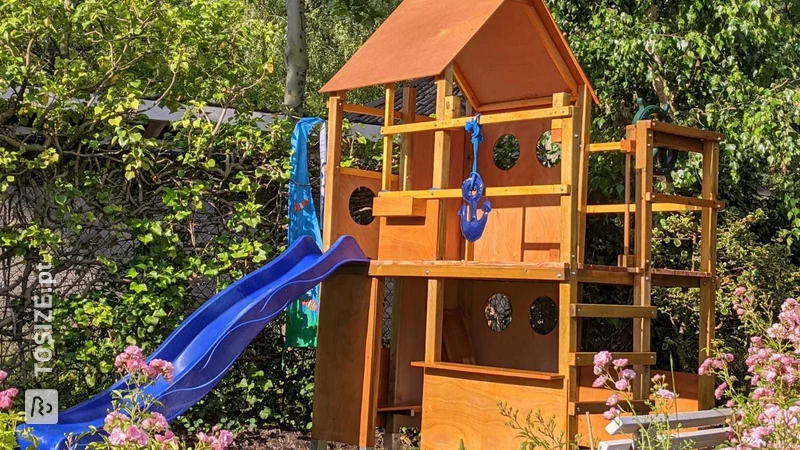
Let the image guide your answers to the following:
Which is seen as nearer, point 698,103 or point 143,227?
point 143,227

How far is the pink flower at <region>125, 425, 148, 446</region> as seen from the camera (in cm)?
320

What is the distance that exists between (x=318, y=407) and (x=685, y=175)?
10.9ft

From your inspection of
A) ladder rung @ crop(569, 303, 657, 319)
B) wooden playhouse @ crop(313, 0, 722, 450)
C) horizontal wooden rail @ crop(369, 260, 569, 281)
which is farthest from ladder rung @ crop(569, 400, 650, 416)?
horizontal wooden rail @ crop(369, 260, 569, 281)

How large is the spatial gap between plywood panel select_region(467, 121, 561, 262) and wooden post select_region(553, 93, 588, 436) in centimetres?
100

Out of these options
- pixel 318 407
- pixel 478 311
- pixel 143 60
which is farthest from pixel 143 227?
pixel 478 311

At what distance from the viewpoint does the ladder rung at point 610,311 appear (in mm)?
5074

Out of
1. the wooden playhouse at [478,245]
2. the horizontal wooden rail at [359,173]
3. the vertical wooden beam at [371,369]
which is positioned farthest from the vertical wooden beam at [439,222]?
the horizontal wooden rail at [359,173]

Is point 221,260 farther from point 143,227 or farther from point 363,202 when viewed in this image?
point 363,202

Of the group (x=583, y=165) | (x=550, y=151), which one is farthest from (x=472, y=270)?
(x=550, y=151)

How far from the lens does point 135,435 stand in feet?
10.5

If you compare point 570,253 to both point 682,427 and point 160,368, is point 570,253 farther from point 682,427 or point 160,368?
point 160,368

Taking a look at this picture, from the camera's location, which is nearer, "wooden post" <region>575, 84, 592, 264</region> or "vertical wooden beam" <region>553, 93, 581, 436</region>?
"vertical wooden beam" <region>553, 93, 581, 436</region>

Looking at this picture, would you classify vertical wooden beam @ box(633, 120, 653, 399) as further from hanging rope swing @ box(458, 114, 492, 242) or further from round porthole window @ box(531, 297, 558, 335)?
round porthole window @ box(531, 297, 558, 335)

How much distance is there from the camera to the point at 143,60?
22.3 ft
